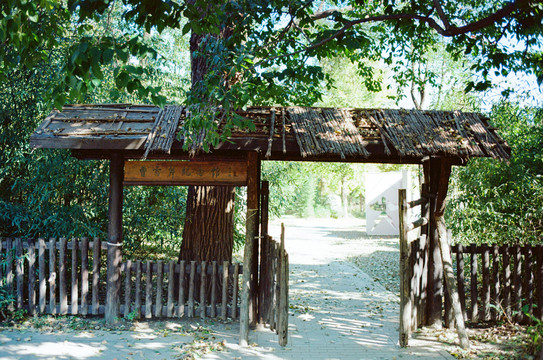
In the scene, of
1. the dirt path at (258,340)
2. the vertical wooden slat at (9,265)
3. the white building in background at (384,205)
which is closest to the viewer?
the dirt path at (258,340)

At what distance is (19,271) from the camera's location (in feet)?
23.9

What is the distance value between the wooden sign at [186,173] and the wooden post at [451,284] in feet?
10.1

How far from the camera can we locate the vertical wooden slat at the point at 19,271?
7.20m

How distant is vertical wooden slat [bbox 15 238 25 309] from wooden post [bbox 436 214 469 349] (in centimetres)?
658

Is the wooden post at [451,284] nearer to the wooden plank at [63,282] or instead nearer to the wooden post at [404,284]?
the wooden post at [404,284]

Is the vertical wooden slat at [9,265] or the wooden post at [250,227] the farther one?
the vertical wooden slat at [9,265]

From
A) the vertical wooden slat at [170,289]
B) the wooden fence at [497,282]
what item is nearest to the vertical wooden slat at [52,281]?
the vertical wooden slat at [170,289]

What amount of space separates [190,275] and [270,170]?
7.04 m

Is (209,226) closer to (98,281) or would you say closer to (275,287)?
(98,281)

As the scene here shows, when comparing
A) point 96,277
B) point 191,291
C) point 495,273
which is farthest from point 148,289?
point 495,273

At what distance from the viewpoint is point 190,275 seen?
719cm

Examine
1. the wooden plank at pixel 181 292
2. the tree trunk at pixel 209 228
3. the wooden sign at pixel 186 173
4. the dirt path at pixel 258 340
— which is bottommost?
the dirt path at pixel 258 340

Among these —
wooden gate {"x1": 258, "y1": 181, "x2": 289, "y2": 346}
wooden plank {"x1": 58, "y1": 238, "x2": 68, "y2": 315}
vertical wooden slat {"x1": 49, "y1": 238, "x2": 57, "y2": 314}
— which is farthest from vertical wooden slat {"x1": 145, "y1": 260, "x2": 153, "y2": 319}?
wooden gate {"x1": 258, "y1": 181, "x2": 289, "y2": 346}

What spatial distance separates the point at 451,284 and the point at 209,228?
164 inches
